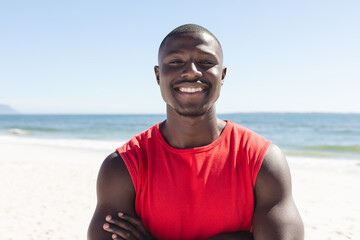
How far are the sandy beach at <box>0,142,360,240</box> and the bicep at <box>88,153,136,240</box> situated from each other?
308 centimetres

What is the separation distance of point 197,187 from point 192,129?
33 centimetres

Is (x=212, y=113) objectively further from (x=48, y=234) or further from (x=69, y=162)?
(x=69, y=162)

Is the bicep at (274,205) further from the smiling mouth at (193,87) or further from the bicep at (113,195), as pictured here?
the bicep at (113,195)

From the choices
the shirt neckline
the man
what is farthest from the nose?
the shirt neckline

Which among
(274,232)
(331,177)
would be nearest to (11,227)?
(274,232)

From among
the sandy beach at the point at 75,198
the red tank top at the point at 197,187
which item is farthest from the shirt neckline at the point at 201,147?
the sandy beach at the point at 75,198

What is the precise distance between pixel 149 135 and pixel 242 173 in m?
0.63

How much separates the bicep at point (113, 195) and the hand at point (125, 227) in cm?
5

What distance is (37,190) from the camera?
7.04 metres

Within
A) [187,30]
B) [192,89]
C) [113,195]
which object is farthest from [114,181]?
[187,30]

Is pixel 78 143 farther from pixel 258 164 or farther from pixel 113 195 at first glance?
pixel 258 164

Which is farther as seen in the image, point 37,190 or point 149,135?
point 37,190

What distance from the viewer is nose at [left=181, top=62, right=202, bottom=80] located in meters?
1.77

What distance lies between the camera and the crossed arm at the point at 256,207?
5.59 ft
